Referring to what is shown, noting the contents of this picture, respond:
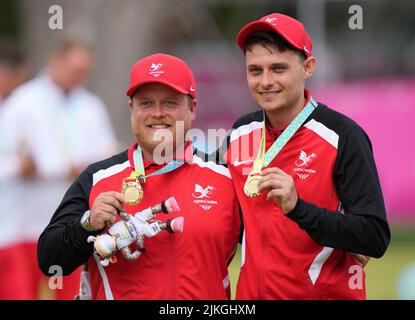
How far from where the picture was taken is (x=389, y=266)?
13.0 metres

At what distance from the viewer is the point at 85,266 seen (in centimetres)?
546

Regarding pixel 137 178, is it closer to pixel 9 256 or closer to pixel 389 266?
pixel 9 256

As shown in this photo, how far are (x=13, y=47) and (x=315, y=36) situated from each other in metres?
6.91

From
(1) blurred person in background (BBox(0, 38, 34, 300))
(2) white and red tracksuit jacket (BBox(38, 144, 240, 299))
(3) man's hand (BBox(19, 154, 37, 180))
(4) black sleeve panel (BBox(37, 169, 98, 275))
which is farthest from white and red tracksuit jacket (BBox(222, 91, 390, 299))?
(3) man's hand (BBox(19, 154, 37, 180))

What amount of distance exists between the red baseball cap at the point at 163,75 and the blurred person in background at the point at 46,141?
408cm

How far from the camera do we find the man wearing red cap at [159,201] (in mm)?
5199

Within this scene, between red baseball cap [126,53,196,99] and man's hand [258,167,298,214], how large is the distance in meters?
0.68

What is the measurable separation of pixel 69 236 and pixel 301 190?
123cm

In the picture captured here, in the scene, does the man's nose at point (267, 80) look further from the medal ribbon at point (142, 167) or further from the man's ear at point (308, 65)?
the medal ribbon at point (142, 167)

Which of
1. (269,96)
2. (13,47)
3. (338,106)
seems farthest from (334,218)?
(338,106)

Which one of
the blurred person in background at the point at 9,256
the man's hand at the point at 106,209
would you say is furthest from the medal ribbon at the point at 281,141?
the blurred person in background at the point at 9,256

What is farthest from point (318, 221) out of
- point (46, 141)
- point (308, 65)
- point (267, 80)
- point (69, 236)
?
point (46, 141)

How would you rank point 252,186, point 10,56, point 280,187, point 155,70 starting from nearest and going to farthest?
point 280,187, point 252,186, point 155,70, point 10,56
